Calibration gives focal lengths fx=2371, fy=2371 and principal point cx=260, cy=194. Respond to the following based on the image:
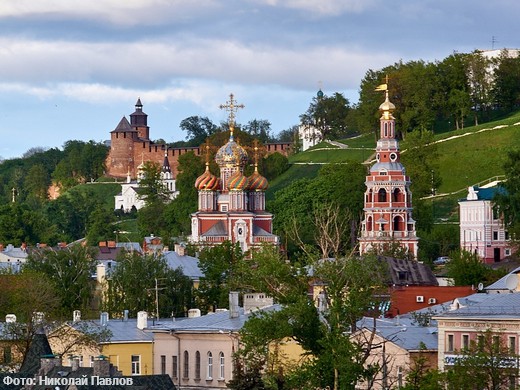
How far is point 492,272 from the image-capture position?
3716 inches

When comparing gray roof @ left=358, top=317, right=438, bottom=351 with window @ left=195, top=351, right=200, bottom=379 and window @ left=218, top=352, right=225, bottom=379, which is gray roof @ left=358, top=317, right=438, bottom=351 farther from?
window @ left=195, top=351, right=200, bottom=379

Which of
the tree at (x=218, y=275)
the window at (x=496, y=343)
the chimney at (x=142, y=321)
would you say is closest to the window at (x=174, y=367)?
the chimney at (x=142, y=321)

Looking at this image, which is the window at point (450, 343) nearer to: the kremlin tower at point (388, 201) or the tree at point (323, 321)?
the tree at point (323, 321)

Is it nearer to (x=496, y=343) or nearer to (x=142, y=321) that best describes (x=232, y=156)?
(x=142, y=321)

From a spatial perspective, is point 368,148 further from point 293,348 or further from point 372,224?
point 293,348

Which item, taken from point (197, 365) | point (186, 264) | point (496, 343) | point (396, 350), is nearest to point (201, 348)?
point (197, 365)

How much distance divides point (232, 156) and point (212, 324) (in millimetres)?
64898

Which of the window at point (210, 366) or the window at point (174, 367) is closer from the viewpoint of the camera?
the window at point (210, 366)

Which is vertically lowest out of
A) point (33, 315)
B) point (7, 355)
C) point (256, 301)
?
point (7, 355)

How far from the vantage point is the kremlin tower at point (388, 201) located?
402 feet

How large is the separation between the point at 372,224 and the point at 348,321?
65436 millimetres

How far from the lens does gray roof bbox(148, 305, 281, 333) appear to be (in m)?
67.5

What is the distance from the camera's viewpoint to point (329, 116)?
18525cm

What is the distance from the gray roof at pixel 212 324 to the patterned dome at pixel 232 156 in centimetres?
6063
